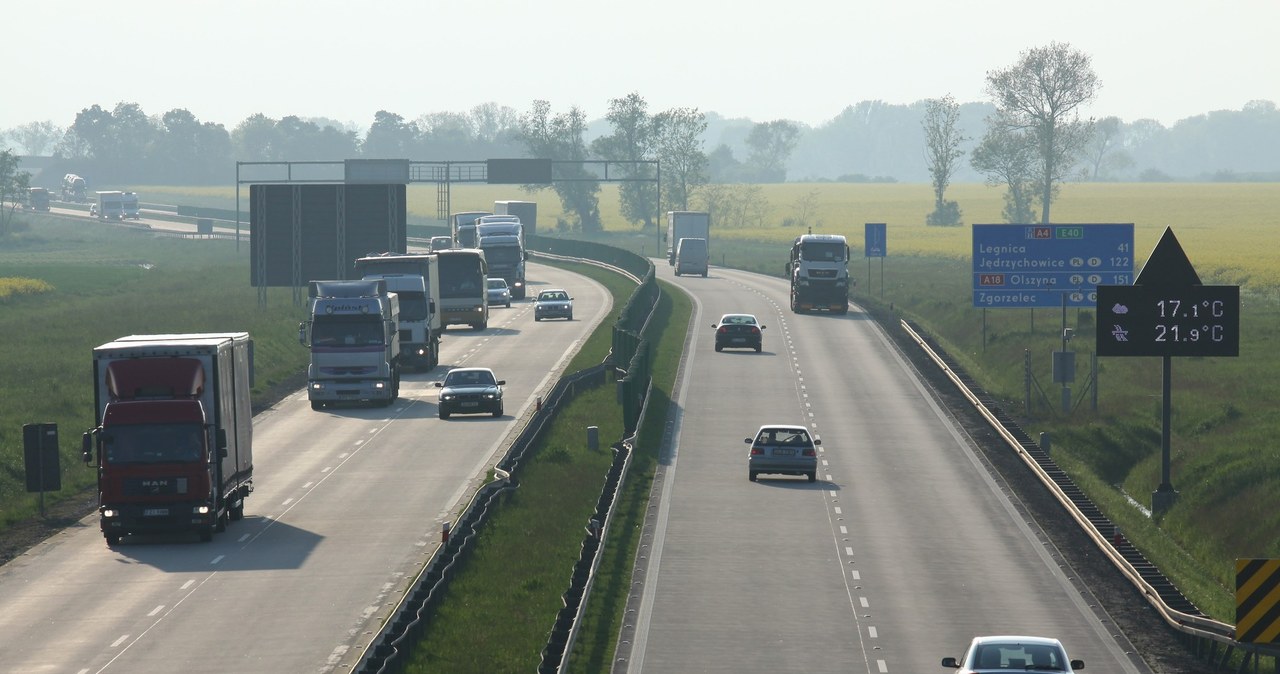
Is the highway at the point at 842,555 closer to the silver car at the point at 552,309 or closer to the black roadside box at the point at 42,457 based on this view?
the black roadside box at the point at 42,457

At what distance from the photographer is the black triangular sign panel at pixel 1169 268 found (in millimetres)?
42594

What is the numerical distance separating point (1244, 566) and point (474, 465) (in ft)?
82.6

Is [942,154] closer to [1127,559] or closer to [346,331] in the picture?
[346,331]

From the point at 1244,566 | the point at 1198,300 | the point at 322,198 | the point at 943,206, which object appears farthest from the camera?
the point at 943,206

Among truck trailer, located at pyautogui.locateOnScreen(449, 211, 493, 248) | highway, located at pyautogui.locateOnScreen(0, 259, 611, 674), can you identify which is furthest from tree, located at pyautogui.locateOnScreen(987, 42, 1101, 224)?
highway, located at pyautogui.locateOnScreen(0, 259, 611, 674)

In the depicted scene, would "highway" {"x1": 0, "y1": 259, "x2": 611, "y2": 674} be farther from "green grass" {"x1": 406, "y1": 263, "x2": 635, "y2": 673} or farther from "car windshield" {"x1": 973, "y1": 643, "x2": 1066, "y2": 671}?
"car windshield" {"x1": 973, "y1": 643, "x2": 1066, "y2": 671}

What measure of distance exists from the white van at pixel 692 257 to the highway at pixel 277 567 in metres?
72.8

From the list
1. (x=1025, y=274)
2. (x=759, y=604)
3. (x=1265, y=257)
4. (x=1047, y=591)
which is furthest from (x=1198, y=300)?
(x=1265, y=257)

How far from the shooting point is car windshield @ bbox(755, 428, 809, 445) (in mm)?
44938

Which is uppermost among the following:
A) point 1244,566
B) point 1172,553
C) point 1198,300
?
point 1198,300

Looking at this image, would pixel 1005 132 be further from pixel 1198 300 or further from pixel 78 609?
pixel 78 609

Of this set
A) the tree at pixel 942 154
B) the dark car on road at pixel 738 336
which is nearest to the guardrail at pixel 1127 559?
the dark car on road at pixel 738 336

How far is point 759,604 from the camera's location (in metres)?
30.9

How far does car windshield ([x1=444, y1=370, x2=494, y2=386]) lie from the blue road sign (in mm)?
19084
